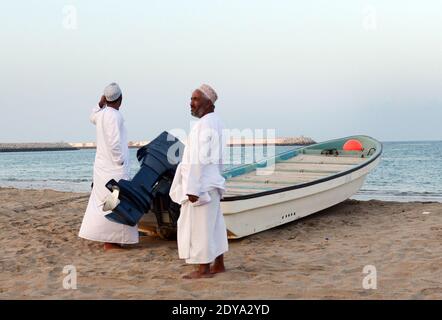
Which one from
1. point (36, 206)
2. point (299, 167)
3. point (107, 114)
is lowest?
point (36, 206)

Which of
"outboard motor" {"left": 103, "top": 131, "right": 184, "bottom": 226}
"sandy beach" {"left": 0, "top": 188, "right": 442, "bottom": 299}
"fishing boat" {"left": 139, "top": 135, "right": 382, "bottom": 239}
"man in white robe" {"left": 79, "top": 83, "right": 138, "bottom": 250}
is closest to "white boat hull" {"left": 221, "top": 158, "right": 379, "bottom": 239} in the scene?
"fishing boat" {"left": 139, "top": 135, "right": 382, "bottom": 239}

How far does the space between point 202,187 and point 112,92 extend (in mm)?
2111

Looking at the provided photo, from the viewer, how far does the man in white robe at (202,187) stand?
4.67 meters

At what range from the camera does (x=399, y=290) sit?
14.5 ft

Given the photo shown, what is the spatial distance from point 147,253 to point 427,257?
3.14m

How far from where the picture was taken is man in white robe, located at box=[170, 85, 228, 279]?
4.67 m

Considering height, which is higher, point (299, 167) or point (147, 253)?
point (299, 167)

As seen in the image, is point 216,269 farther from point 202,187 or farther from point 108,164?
point 108,164

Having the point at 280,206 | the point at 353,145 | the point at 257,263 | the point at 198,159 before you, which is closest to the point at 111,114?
the point at 198,159

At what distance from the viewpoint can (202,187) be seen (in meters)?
4.70

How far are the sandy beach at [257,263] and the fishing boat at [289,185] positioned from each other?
0.91 feet

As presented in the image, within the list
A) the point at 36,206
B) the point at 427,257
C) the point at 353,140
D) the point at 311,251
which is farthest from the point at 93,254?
the point at 353,140

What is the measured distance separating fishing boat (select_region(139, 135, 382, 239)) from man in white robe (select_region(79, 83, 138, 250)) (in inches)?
20.8
